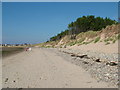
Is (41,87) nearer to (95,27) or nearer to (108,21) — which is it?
(95,27)

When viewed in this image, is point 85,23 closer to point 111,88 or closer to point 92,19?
point 92,19

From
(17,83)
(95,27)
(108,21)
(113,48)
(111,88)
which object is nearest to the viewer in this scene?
(111,88)

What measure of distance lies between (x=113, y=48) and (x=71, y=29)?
6063 cm

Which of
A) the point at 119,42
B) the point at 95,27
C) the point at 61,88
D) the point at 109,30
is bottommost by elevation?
the point at 61,88

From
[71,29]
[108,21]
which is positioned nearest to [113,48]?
[108,21]

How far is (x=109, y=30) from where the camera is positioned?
35750 mm

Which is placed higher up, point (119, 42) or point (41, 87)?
point (119, 42)

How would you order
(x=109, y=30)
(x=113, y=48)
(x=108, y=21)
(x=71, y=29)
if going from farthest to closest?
(x=71, y=29) < (x=108, y=21) < (x=109, y=30) < (x=113, y=48)

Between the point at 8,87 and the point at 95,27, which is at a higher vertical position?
the point at 95,27

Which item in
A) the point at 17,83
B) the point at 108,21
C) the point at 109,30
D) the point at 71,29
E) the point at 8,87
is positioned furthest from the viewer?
the point at 71,29

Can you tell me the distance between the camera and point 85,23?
6925 cm

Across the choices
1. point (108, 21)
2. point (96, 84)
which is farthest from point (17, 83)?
point (108, 21)

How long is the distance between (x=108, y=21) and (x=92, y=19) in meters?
8.83

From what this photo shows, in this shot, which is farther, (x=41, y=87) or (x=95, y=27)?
(x=95, y=27)
